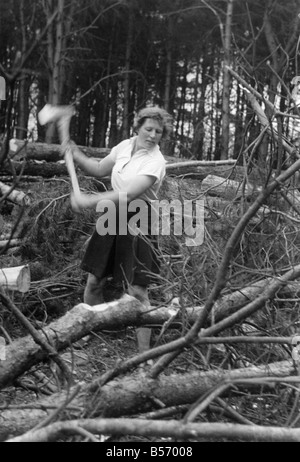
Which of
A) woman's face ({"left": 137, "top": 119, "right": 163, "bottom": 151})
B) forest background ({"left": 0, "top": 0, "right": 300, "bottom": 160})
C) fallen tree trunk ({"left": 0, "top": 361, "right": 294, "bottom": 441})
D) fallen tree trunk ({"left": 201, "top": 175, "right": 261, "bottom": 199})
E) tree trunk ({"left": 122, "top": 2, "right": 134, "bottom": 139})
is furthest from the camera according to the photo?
tree trunk ({"left": 122, "top": 2, "right": 134, "bottom": 139})

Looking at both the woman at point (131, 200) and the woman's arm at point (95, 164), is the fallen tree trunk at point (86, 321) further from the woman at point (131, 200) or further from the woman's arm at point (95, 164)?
the woman's arm at point (95, 164)

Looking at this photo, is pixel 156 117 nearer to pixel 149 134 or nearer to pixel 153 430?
pixel 149 134

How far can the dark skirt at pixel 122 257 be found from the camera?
3217mm

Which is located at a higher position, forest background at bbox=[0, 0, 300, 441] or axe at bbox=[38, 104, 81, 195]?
axe at bbox=[38, 104, 81, 195]

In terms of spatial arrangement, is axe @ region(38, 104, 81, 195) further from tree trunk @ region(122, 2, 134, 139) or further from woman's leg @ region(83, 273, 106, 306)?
tree trunk @ region(122, 2, 134, 139)

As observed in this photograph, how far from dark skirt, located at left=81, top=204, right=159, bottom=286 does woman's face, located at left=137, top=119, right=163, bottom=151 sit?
1.10ft

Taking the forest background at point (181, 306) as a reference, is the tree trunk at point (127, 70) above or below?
above

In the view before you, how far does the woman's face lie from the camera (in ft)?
10.4

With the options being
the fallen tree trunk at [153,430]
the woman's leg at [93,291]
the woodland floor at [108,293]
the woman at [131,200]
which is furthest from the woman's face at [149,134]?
the fallen tree trunk at [153,430]

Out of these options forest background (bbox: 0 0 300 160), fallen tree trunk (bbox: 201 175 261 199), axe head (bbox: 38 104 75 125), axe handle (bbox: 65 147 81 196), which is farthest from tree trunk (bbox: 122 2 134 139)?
axe handle (bbox: 65 147 81 196)

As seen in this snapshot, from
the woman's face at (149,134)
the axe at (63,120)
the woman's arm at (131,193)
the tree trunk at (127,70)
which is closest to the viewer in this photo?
the woman's arm at (131,193)

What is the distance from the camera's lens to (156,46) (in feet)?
48.4

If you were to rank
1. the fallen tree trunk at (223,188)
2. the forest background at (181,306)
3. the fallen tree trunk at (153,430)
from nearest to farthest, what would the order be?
1. the fallen tree trunk at (153,430)
2. the forest background at (181,306)
3. the fallen tree trunk at (223,188)
